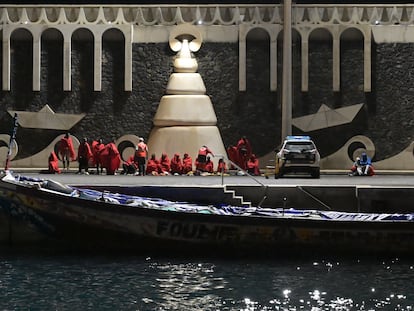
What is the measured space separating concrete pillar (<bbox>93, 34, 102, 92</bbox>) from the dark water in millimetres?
15160

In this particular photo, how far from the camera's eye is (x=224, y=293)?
17469mm

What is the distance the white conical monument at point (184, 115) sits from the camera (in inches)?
1362

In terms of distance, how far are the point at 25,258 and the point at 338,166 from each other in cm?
1721

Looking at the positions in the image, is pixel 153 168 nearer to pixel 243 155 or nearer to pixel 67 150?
pixel 243 155

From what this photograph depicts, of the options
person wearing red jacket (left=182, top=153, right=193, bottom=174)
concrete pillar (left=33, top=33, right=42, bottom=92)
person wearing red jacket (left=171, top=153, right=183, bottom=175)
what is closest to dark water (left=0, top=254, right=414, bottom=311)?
person wearing red jacket (left=171, top=153, right=183, bottom=175)

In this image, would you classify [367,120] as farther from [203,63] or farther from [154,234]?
[154,234]

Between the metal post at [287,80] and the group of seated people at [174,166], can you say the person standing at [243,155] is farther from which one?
the metal post at [287,80]

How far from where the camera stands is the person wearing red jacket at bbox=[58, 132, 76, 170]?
1353 inches

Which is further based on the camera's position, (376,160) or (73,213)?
(376,160)

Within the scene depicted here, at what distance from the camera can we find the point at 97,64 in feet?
118

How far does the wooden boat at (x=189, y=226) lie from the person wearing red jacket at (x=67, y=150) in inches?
478

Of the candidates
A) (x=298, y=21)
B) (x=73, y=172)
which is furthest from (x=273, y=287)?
(x=298, y=21)

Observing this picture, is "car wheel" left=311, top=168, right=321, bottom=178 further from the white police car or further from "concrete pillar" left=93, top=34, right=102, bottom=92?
"concrete pillar" left=93, top=34, right=102, bottom=92

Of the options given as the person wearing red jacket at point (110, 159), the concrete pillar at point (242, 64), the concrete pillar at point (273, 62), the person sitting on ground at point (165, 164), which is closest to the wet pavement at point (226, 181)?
the person sitting on ground at point (165, 164)
